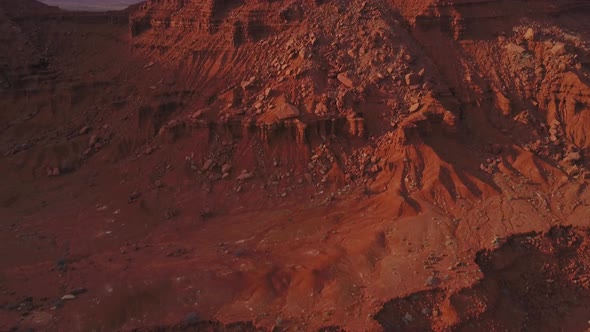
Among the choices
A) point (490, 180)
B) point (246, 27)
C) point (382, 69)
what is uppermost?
point (246, 27)

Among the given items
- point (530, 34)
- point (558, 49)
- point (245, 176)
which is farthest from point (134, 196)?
point (558, 49)

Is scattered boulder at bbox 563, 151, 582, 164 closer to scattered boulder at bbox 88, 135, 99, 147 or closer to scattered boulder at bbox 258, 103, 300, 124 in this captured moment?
scattered boulder at bbox 258, 103, 300, 124

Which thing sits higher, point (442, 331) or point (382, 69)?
point (382, 69)

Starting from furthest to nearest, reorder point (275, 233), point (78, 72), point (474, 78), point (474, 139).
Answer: point (78, 72)
point (474, 78)
point (474, 139)
point (275, 233)

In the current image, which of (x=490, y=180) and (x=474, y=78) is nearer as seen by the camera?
(x=490, y=180)

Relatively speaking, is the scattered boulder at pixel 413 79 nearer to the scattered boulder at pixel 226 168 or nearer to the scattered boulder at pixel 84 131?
the scattered boulder at pixel 226 168

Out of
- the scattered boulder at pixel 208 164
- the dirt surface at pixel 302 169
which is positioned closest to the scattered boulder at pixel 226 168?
the dirt surface at pixel 302 169

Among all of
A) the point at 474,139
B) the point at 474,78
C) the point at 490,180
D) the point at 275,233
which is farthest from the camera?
the point at 474,78

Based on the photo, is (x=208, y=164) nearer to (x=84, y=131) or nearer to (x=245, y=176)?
(x=245, y=176)

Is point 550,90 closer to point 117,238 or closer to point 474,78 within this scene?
point 474,78

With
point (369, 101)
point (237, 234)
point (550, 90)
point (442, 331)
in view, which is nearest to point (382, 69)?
point (369, 101)
